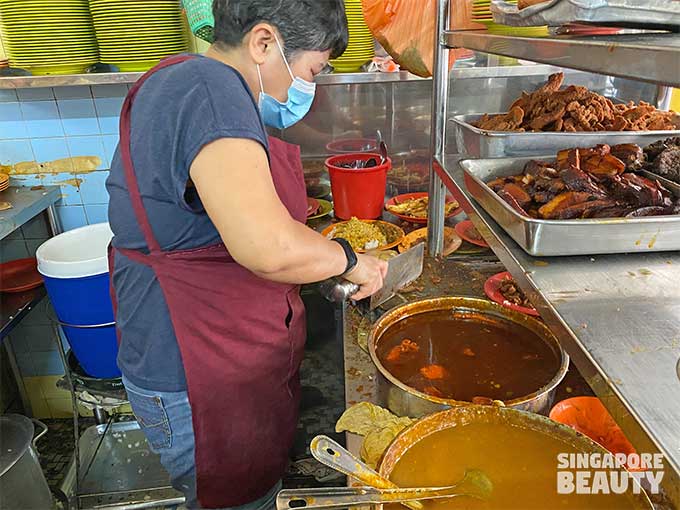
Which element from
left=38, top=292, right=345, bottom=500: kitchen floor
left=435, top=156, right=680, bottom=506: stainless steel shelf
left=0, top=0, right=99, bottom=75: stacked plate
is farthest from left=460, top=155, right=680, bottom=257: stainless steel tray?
left=0, top=0, right=99, bottom=75: stacked plate

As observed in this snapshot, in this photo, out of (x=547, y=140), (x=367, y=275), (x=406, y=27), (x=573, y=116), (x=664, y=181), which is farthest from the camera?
(x=406, y=27)

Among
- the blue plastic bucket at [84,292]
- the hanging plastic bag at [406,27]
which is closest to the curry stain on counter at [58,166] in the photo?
the blue plastic bucket at [84,292]

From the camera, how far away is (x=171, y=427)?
1.38 meters

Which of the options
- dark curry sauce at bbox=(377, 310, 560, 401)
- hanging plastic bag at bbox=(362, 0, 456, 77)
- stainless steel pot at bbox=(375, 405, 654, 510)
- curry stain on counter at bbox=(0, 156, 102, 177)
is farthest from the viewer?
curry stain on counter at bbox=(0, 156, 102, 177)

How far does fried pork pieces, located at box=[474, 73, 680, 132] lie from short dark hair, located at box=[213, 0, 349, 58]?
641mm

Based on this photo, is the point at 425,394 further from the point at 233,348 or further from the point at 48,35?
the point at 48,35

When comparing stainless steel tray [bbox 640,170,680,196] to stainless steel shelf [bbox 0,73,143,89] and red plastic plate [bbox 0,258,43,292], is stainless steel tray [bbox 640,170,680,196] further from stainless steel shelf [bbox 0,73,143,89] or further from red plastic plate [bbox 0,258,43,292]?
red plastic plate [bbox 0,258,43,292]

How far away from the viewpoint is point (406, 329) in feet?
4.33

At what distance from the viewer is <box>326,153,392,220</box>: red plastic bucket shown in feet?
7.17

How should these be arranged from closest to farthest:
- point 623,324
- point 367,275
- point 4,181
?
point 623,324, point 367,275, point 4,181

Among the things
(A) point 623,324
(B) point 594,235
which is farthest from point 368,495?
(B) point 594,235

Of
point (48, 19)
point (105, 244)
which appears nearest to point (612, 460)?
point (105, 244)

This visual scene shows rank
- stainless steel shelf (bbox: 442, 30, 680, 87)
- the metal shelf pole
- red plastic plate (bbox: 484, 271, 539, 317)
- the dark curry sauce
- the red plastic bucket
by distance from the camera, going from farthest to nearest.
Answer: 1. the red plastic bucket
2. the metal shelf pole
3. red plastic plate (bbox: 484, 271, 539, 317)
4. the dark curry sauce
5. stainless steel shelf (bbox: 442, 30, 680, 87)

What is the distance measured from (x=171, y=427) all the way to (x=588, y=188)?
120cm
